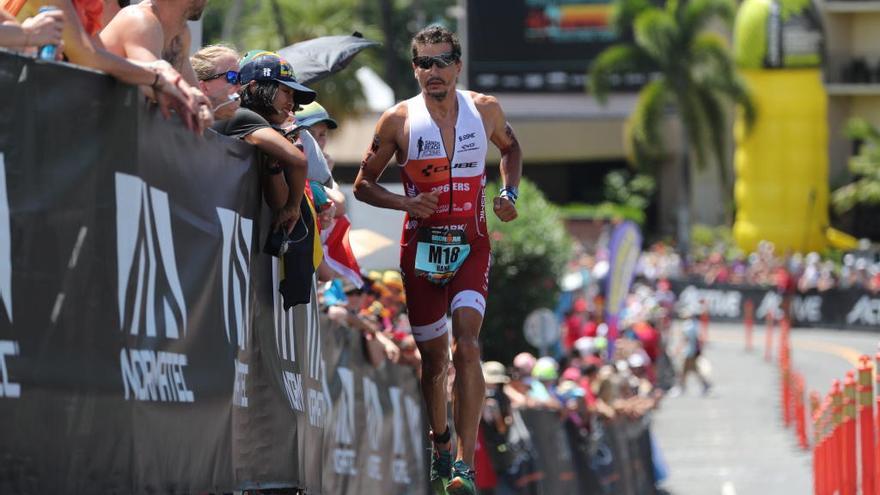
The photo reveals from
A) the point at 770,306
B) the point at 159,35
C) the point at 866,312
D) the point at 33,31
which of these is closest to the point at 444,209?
the point at 159,35

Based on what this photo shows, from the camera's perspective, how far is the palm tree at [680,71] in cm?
5375

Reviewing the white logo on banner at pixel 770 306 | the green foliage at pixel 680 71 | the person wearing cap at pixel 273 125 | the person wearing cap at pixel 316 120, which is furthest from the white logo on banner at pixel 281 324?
the green foliage at pixel 680 71

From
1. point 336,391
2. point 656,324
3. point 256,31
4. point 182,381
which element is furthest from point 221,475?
point 256,31

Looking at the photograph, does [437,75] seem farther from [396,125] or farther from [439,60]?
[396,125]

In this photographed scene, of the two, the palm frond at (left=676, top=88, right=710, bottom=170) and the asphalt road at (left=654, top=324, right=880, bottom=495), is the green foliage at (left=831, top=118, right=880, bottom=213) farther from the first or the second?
the asphalt road at (left=654, top=324, right=880, bottom=495)

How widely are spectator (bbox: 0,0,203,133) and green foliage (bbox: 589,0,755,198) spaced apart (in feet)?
159

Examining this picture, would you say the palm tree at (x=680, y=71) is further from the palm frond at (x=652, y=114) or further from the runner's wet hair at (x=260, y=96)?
the runner's wet hair at (x=260, y=96)

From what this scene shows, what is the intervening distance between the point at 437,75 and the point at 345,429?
3595mm

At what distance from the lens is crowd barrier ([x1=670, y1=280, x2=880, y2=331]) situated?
4256 cm

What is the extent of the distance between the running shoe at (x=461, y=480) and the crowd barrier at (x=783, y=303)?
32702mm

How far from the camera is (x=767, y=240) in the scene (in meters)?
56.7

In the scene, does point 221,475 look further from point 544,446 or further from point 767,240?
point 767,240

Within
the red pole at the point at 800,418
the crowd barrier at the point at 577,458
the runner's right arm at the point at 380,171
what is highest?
the runner's right arm at the point at 380,171

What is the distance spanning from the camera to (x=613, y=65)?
180ft
